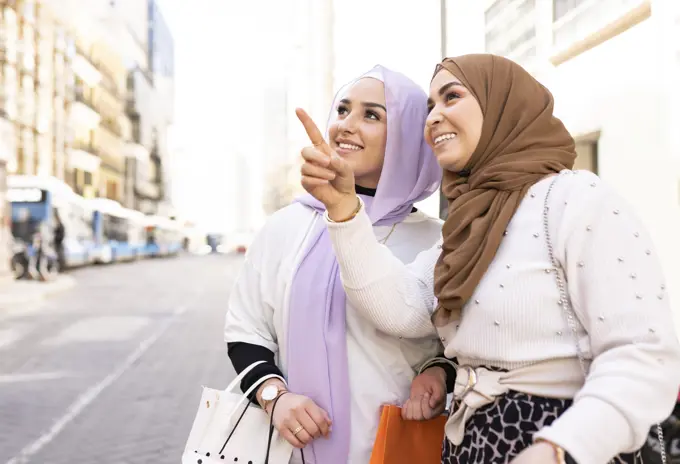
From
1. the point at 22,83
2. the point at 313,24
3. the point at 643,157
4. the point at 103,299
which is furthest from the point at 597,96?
the point at 313,24

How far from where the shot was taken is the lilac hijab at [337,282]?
1605 mm

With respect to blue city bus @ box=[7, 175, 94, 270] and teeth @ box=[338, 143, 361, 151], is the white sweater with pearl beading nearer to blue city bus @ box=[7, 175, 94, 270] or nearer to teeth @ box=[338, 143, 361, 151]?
teeth @ box=[338, 143, 361, 151]

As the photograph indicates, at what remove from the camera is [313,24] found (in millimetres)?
35188

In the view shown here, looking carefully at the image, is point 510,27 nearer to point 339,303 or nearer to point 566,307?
point 339,303

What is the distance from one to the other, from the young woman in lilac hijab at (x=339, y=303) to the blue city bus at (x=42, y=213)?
19.3 m

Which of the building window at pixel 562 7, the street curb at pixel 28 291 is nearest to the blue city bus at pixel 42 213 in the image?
the street curb at pixel 28 291

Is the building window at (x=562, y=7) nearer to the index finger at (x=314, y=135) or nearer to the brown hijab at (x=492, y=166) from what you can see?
the brown hijab at (x=492, y=166)

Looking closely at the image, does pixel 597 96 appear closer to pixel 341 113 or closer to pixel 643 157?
pixel 643 157

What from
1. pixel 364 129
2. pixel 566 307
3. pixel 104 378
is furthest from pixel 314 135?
pixel 104 378

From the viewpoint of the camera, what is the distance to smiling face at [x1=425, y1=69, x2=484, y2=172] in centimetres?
137

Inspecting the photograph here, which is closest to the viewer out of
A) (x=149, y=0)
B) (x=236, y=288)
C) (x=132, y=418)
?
(x=236, y=288)

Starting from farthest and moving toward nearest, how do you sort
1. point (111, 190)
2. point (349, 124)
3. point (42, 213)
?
point (111, 190) < point (42, 213) < point (349, 124)

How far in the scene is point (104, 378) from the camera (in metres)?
7.03

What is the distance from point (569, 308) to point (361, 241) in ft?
1.39
